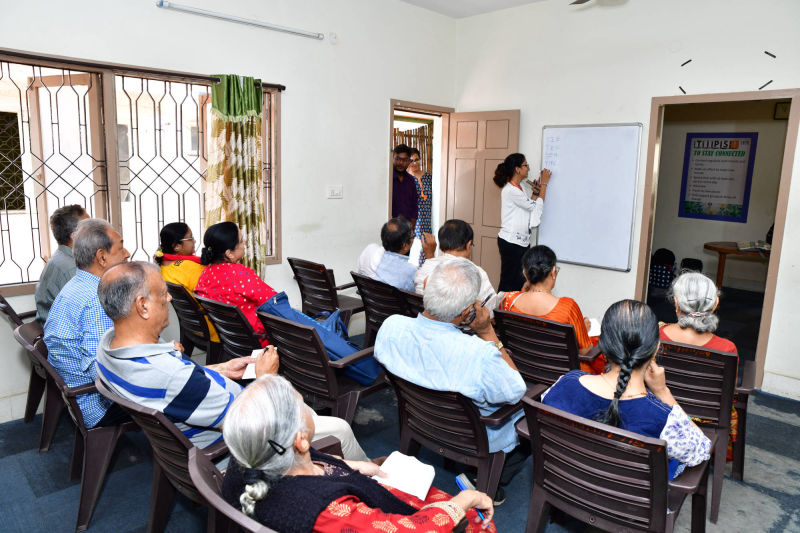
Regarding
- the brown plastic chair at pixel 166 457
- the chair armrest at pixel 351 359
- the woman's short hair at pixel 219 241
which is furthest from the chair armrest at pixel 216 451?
the woman's short hair at pixel 219 241

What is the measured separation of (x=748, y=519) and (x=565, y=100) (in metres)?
3.71

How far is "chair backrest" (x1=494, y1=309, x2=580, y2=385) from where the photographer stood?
243 centimetres

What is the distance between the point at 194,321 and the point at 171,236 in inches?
22.0

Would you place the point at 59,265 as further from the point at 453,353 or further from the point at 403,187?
the point at 403,187

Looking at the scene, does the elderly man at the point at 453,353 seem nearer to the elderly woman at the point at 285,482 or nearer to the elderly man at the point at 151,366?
the elderly man at the point at 151,366

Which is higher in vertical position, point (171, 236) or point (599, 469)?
point (171, 236)

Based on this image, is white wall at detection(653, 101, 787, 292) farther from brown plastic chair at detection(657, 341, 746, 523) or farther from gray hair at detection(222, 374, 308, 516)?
gray hair at detection(222, 374, 308, 516)

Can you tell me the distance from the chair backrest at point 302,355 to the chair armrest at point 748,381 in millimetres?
1718

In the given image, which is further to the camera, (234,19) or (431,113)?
(431,113)

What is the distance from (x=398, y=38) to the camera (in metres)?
5.17

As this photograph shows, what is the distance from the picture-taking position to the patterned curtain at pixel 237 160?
3951mm

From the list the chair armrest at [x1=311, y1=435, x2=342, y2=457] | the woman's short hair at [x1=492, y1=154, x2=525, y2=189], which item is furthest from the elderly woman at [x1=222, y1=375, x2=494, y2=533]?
the woman's short hair at [x1=492, y1=154, x2=525, y2=189]

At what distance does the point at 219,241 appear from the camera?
2.88 meters

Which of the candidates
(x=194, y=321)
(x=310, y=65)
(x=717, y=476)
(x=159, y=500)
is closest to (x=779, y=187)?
(x=717, y=476)
